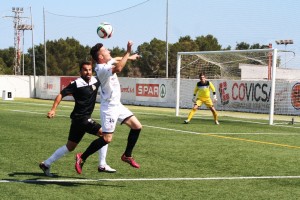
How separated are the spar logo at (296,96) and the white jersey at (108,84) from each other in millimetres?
24330

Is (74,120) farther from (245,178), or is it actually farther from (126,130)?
(126,130)

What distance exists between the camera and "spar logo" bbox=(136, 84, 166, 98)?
40625mm

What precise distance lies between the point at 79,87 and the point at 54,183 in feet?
5.30

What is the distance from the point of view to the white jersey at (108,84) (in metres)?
8.67

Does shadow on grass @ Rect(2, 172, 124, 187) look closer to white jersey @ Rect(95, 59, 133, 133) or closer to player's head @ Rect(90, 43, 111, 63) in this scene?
white jersey @ Rect(95, 59, 133, 133)

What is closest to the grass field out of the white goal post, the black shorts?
the black shorts

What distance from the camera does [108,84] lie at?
8867mm

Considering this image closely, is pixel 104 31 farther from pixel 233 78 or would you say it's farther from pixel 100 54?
pixel 233 78

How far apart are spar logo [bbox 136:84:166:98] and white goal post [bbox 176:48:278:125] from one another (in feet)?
7.21

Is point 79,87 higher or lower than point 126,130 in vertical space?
higher

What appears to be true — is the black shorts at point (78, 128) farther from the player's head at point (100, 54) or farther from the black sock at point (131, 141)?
the player's head at point (100, 54)

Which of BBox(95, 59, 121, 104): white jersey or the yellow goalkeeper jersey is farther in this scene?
the yellow goalkeeper jersey

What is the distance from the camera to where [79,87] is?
9.16m

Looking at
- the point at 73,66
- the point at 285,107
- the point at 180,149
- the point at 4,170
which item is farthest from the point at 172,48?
the point at 4,170
